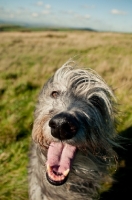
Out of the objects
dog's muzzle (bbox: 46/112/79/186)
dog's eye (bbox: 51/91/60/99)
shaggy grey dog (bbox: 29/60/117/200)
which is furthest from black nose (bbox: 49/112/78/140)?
dog's eye (bbox: 51/91/60/99)

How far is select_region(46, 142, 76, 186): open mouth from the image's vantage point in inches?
123

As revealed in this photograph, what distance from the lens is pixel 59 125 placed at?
8.99ft

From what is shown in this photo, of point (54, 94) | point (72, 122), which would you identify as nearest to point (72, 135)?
point (72, 122)

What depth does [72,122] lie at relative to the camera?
9.03 ft

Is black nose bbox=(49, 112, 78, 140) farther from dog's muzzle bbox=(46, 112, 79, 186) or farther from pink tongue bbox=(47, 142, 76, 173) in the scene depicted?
pink tongue bbox=(47, 142, 76, 173)

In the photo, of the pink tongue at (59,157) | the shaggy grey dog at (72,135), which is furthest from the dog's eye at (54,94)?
the pink tongue at (59,157)

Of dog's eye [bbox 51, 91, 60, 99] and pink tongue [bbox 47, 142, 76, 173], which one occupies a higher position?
dog's eye [bbox 51, 91, 60, 99]

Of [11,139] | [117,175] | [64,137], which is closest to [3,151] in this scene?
[11,139]

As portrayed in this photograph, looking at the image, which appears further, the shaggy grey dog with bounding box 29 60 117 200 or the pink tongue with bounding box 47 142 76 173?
the pink tongue with bounding box 47 142 76 173

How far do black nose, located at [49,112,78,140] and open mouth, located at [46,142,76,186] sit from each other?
0.34 m

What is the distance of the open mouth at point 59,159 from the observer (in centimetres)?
313

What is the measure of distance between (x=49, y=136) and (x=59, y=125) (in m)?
0.25

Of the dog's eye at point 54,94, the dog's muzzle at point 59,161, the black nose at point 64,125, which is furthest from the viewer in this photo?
the dog's eye at point 54,94

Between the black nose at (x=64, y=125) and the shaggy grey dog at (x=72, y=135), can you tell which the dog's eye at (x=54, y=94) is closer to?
the shaggy grey dog at (x=72, y=135)
